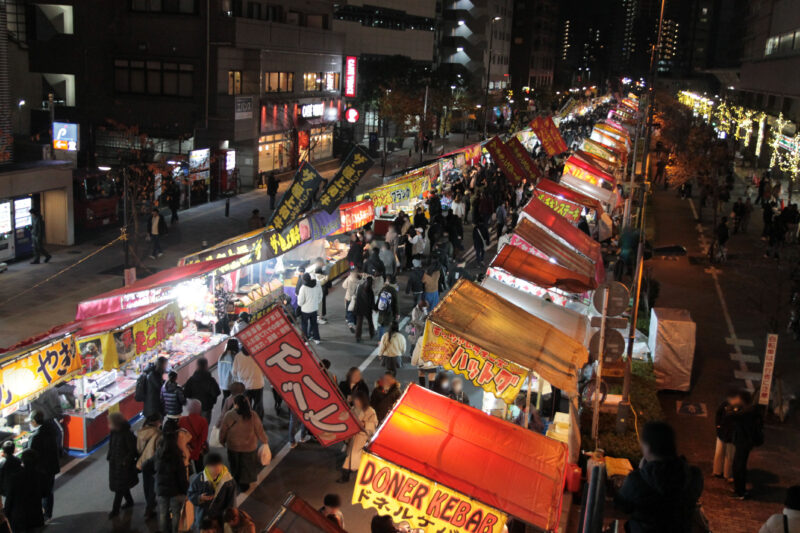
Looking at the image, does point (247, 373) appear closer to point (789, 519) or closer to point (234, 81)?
point (789, 519)

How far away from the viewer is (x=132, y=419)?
1244 cm

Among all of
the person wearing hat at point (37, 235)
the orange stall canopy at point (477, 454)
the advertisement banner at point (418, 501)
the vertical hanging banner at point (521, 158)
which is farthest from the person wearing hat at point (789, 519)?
the person wearing hat at point (37, 235)

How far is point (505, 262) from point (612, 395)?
319 cm

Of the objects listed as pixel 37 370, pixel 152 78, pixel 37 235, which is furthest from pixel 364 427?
pixel 152 78

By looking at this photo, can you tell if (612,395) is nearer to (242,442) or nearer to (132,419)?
(242,442)

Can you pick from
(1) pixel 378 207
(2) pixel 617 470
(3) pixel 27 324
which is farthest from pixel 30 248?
(2) pixel 617 470

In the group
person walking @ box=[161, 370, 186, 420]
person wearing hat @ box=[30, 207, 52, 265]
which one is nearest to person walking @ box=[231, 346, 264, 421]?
person walking @ box=[161, 370, 186, 420]

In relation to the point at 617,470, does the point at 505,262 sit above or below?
above

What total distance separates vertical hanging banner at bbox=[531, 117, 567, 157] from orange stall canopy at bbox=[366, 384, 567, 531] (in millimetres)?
23249

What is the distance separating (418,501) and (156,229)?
18.2 meters

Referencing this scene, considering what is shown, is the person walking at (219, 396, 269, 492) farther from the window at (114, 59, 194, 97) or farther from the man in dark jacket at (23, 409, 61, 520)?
the window at (114, 59, 194, 97)

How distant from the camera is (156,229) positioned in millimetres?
23594

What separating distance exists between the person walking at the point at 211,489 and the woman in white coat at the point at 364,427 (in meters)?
2.54

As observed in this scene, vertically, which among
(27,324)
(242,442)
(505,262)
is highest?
(505,262)
